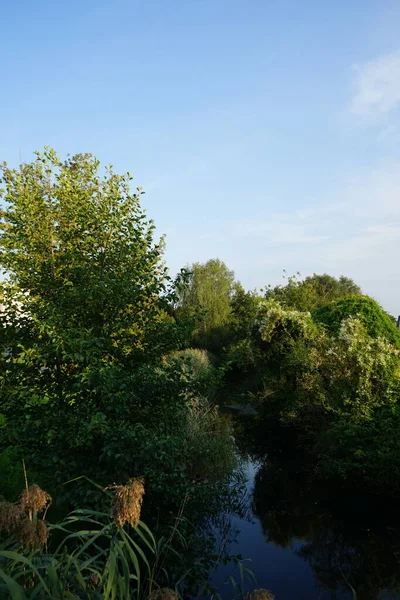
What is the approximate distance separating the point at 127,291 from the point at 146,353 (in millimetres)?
1070

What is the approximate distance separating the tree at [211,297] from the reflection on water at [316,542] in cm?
2509

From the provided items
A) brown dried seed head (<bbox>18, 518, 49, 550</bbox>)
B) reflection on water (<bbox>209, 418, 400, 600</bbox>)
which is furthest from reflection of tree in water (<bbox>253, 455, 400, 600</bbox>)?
brown dried seed head (<bbox>18, 518, 49, 550</bbox>)

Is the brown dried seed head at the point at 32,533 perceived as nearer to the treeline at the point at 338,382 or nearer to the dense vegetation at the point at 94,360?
the dense vegetation at the point at 94,360

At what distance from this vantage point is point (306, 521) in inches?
417

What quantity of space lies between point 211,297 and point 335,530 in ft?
107

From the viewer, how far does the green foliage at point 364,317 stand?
17156 millimetres

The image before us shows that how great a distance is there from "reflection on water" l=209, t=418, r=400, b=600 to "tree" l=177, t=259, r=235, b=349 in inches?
988

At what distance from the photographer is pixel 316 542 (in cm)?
970

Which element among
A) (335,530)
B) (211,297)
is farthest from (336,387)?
(211,297)

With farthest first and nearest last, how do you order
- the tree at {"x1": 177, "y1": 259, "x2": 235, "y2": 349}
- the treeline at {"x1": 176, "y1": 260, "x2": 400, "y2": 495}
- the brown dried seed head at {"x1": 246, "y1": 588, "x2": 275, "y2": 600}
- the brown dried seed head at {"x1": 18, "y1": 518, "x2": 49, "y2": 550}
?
1. the tree at {"x1": 177, "y1": 259, "x2": 235, "y2": 349}
2. the treeline at {"x1": 176, "y1": 260, "x2": 400, "y2": 495}
3. the brown dried seed head at {"x1": 18, "y1": 518, "x2": 49, "y2": 550}
4. the brown dried seed head at {"x1": 246, "y1": 588, "x2": 275, "y2": 600}

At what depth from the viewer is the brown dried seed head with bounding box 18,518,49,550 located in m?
2.76

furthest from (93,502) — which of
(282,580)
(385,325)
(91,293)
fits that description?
(385,325)

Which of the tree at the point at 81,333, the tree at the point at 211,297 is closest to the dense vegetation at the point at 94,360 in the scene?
the tree at the point at 81,333

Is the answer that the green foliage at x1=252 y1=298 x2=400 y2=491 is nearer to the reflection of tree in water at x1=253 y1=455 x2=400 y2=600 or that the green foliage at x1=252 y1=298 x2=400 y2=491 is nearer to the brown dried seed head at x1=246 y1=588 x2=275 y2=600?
the reflection of tree in water at x1=253 y1=455 x2=400 y2=600
